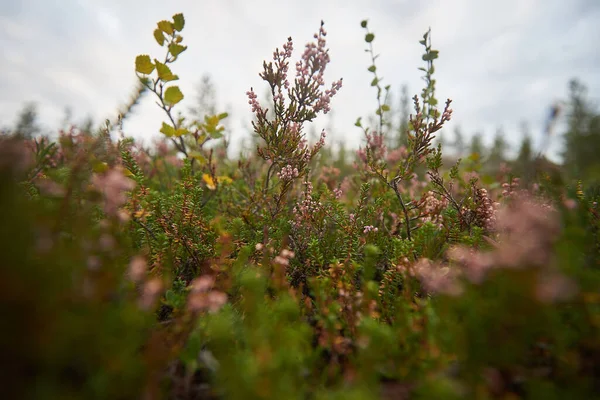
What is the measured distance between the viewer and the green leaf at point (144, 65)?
2.21 meters

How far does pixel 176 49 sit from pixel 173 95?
408 millimetres

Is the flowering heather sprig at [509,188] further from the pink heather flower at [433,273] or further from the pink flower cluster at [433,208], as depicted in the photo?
the pink heather flower at [433,273]

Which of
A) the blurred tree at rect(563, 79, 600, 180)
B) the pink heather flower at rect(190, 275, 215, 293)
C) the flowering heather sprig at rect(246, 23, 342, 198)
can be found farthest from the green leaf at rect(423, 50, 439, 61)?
the blurred tree at rect(563, 79, 600, 180)

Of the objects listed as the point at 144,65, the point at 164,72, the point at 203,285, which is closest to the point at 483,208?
the point at 203,285

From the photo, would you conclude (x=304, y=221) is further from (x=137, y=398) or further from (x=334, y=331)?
(x=137, y=398)

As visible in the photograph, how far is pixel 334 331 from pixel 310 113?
6.26 ft

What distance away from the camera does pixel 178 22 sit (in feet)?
7.59

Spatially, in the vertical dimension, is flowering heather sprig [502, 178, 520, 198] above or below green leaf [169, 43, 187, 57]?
below

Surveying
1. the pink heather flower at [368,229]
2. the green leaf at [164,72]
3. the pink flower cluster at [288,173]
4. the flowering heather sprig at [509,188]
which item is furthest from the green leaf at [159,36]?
the flowering heather sprig at [509,188]

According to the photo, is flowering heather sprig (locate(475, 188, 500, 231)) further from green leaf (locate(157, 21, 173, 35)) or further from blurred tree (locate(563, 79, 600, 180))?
blurred tree (locate(563, 79, 600, 180))

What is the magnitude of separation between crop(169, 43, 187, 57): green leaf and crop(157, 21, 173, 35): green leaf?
0.11 meters

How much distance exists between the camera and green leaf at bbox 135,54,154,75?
2.21m

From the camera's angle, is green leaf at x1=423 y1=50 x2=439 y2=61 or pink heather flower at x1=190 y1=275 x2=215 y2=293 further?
green leaf at x1=423 y1=50 x2=439 y2=61

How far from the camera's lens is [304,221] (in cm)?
264
